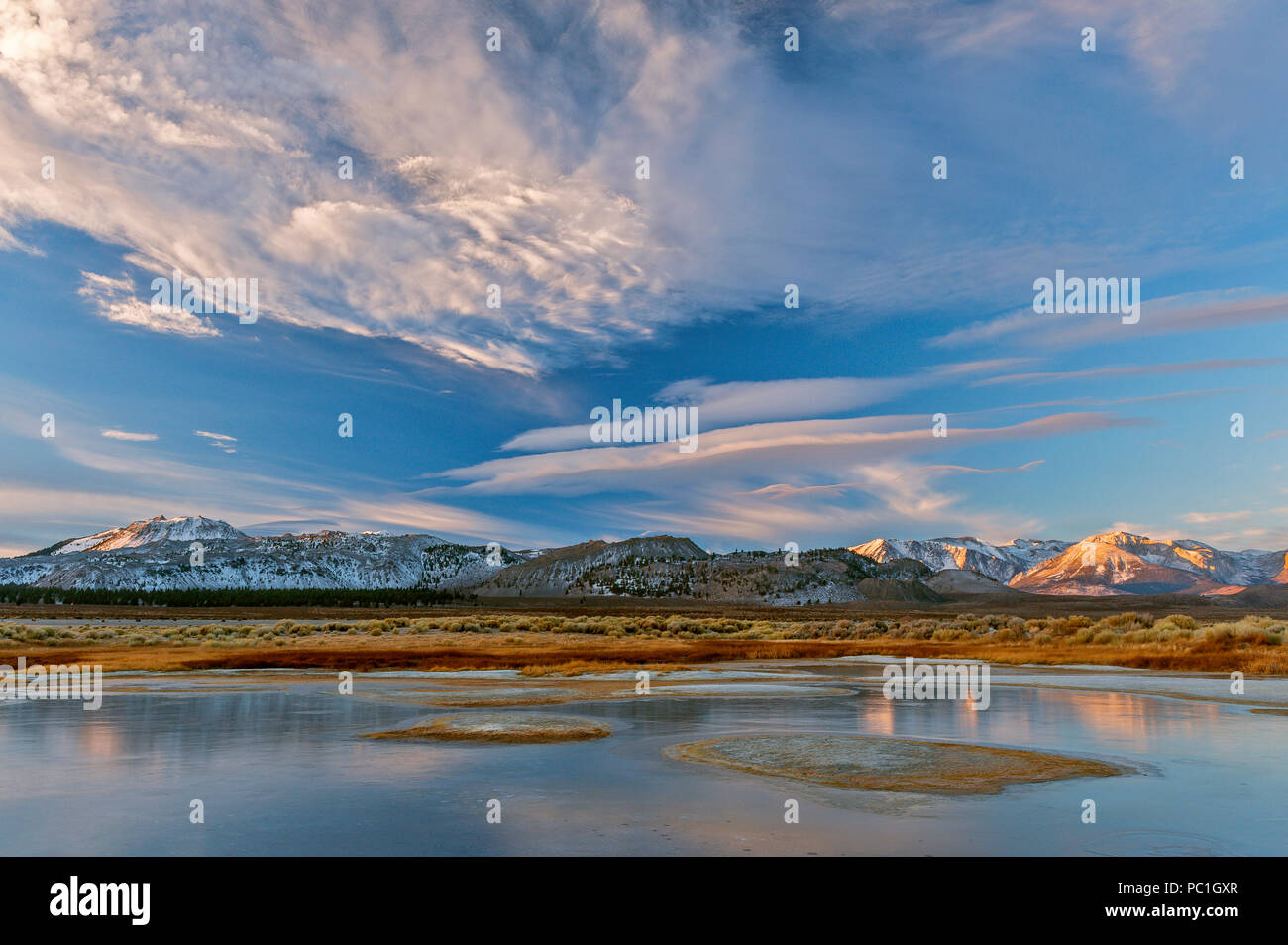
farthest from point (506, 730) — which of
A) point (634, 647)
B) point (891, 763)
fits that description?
point (634, 647)

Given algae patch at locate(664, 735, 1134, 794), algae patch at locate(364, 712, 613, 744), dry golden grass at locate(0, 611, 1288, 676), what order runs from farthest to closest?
1. dry golden grass at locate(0, 611, 1288, 676)
2. algae patch at locate(364, 712, 613, 744)
3. algae patch at locate(664, 735, 1134, 794)

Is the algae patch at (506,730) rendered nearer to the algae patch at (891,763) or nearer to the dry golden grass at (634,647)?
the algae patch at (891,763)

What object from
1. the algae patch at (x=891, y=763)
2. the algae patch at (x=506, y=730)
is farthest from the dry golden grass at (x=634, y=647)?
the algae patch at (x=891, y=763)

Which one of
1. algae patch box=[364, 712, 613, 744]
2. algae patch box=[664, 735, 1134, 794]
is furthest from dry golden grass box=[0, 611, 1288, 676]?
algae patch box=[664, 735, 1134, 794]

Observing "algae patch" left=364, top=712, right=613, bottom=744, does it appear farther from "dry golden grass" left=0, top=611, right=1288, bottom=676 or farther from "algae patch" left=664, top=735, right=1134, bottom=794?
"dry golden grass" left=0, top=611, right=1288, bottom=676

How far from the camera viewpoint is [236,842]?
898 cm

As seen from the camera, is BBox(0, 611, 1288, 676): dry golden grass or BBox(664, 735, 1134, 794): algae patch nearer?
BBox(664, 735, 1134, 794): algae patch

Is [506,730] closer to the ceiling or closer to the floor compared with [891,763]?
closer to the floor

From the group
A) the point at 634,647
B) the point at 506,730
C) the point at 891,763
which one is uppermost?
the point at 891,763

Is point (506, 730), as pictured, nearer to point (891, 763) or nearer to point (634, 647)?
point (891, 763)
